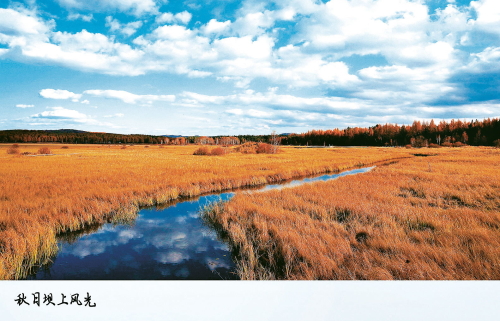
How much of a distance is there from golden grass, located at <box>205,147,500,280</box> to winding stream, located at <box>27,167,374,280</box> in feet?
2.55

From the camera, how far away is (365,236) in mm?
7148

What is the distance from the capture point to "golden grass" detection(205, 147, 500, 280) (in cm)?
507

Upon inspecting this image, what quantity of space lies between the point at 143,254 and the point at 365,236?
6.74 meters

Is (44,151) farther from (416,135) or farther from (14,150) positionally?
(416,135)

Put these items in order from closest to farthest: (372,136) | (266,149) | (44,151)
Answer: (44,151) → (266,149) → (372,136)

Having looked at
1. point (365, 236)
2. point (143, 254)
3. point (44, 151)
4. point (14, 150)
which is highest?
point (14, 150)

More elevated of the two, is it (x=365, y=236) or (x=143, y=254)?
(x=365, y=236)

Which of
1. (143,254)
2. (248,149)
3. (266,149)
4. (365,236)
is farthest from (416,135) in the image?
(143,254)

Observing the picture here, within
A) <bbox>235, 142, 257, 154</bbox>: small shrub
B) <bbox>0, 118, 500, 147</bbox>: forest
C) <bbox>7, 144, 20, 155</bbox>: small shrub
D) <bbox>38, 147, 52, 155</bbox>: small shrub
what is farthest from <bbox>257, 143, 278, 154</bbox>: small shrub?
<bbox>7, 144, 20, 155</bbox>: small shrub

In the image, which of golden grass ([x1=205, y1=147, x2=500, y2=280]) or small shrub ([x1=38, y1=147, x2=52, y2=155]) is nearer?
golden grass ([x1=205, y1=147, x2=500, y2=280])

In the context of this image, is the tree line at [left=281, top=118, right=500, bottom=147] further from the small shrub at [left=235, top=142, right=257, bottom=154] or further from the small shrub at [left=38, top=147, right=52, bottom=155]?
the small shrub at [left=38, top=147, right=52, bottom=155]
